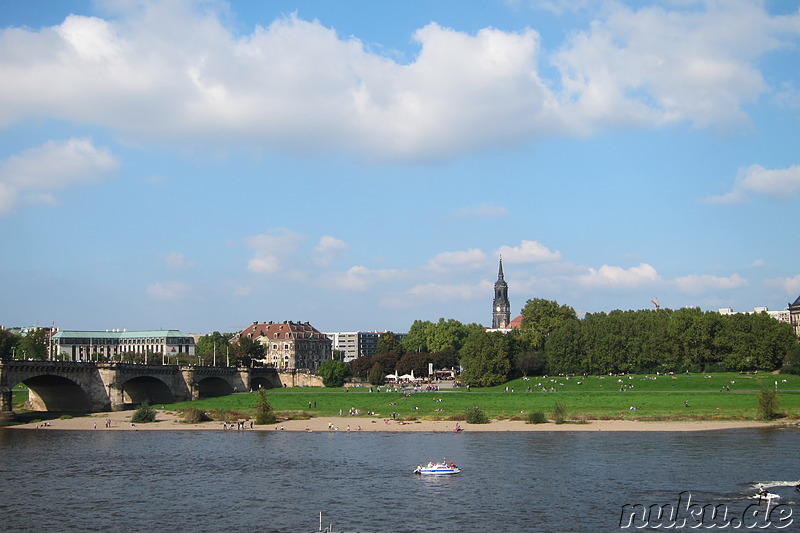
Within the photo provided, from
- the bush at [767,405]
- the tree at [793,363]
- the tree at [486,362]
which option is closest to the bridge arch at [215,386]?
the tree at [486,362]

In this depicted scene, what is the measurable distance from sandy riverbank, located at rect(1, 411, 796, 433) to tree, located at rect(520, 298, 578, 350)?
74044 millimetres

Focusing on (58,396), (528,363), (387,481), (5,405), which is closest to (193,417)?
(5,405)

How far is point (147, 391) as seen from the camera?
486ft

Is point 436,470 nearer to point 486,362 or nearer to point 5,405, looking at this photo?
point 5,405

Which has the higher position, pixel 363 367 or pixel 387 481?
pixel 363 367

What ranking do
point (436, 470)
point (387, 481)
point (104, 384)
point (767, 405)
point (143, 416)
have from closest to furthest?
point (387, 481), point (436, 470), point (767, 405), point (143, 416), point (104, 384)

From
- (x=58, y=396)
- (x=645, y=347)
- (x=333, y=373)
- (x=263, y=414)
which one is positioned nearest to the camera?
(x=263, y=414)

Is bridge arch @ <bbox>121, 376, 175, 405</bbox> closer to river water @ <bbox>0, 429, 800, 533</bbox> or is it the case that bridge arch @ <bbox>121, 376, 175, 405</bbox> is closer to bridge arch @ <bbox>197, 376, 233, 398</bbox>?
bridge arch @ <bbox>197, 376, 233, 398</bbox>

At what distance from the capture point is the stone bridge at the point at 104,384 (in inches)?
4397

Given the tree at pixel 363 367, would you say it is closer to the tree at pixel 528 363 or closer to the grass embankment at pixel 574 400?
the grass embankment at pixel 574 400

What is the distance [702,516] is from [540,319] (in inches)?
5236

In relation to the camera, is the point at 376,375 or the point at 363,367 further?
the point at 363,367

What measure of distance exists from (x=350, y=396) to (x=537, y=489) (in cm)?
8156

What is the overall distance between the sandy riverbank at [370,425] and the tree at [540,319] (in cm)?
7404
